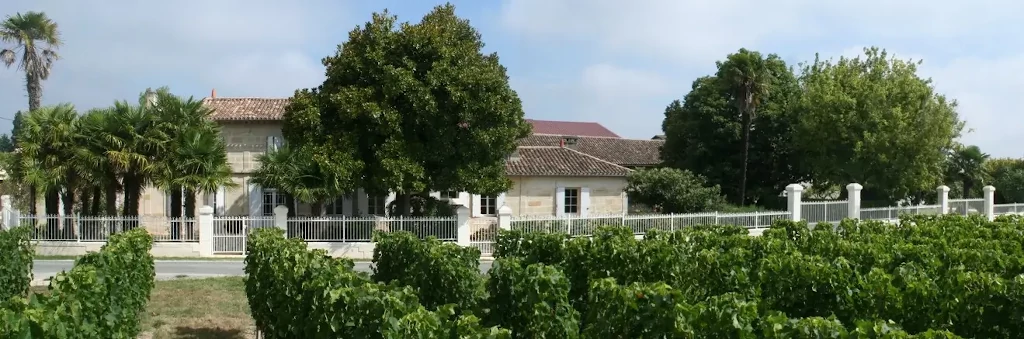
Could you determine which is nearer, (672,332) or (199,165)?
(672,332)

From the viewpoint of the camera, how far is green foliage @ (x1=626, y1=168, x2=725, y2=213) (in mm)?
26156

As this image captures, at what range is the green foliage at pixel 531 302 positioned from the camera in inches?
299

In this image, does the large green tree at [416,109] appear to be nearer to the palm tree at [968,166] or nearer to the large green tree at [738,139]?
the large green tree at [738,139]

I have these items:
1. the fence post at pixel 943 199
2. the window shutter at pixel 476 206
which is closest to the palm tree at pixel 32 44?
the window shutter at pixel 476 206

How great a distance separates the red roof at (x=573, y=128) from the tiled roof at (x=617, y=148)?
20.1 meters

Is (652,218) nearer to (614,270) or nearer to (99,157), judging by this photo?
(614,270)

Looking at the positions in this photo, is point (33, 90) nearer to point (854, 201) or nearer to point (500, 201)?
point (500, 201)

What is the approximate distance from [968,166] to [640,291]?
127 ft

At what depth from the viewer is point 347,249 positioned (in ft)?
64.9

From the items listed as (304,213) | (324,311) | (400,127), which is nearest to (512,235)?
(324,311)

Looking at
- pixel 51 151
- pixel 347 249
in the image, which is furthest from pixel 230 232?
pixel 51 151

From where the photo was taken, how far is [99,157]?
62.9ft

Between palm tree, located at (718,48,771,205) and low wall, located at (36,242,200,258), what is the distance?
1906 cm

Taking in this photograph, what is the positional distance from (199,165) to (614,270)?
1254 cm
